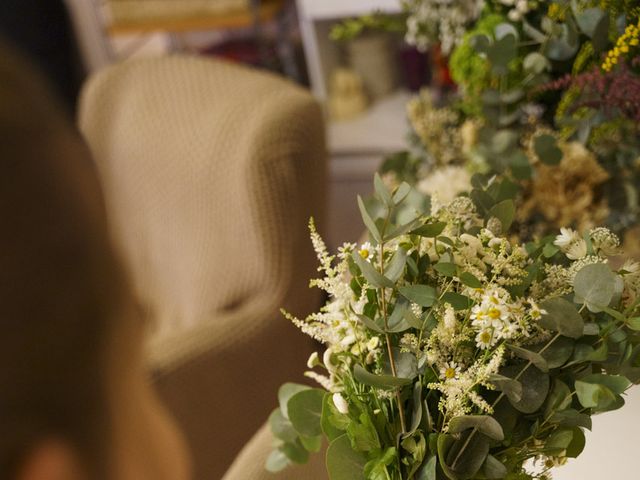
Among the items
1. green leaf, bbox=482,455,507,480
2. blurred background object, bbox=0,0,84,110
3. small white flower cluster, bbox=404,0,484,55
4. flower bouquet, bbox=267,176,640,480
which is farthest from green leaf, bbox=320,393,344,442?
blurred background object, bbox=0,0,84,110

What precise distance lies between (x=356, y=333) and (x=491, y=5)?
1.77 ft

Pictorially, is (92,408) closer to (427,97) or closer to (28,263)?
(28,263)

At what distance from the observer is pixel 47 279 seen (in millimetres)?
337

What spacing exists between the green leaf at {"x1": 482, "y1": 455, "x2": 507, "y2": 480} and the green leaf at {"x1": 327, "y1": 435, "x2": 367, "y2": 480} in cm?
10

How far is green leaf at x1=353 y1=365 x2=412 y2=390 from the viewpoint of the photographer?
58 centimetres

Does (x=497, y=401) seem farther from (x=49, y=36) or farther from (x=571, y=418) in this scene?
(x=49, y=36)

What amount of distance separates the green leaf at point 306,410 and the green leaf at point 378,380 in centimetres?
9

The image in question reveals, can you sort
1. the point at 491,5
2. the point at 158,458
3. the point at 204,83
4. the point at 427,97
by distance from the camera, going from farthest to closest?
the point at 204,83 < the point at 427,97 < the point at 491,5 < the point at 158,458

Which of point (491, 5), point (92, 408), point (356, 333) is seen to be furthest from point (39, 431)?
point (491, 5)

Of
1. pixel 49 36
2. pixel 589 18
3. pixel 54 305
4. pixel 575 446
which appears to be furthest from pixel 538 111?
pixel 49 36

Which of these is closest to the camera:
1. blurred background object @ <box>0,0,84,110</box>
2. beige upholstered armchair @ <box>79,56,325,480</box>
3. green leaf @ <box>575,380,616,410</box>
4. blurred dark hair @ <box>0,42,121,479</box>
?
blurred dark hair @ <box>0,42,121,479</box>

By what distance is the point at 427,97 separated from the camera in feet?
3.90

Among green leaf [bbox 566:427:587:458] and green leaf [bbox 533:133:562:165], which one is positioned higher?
green leaf [bbox 533:133:562:165]

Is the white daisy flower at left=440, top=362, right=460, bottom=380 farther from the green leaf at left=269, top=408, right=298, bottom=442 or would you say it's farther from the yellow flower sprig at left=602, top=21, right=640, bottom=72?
the yellow flower sprig at left=602, top=21, right=640, bottom=72
